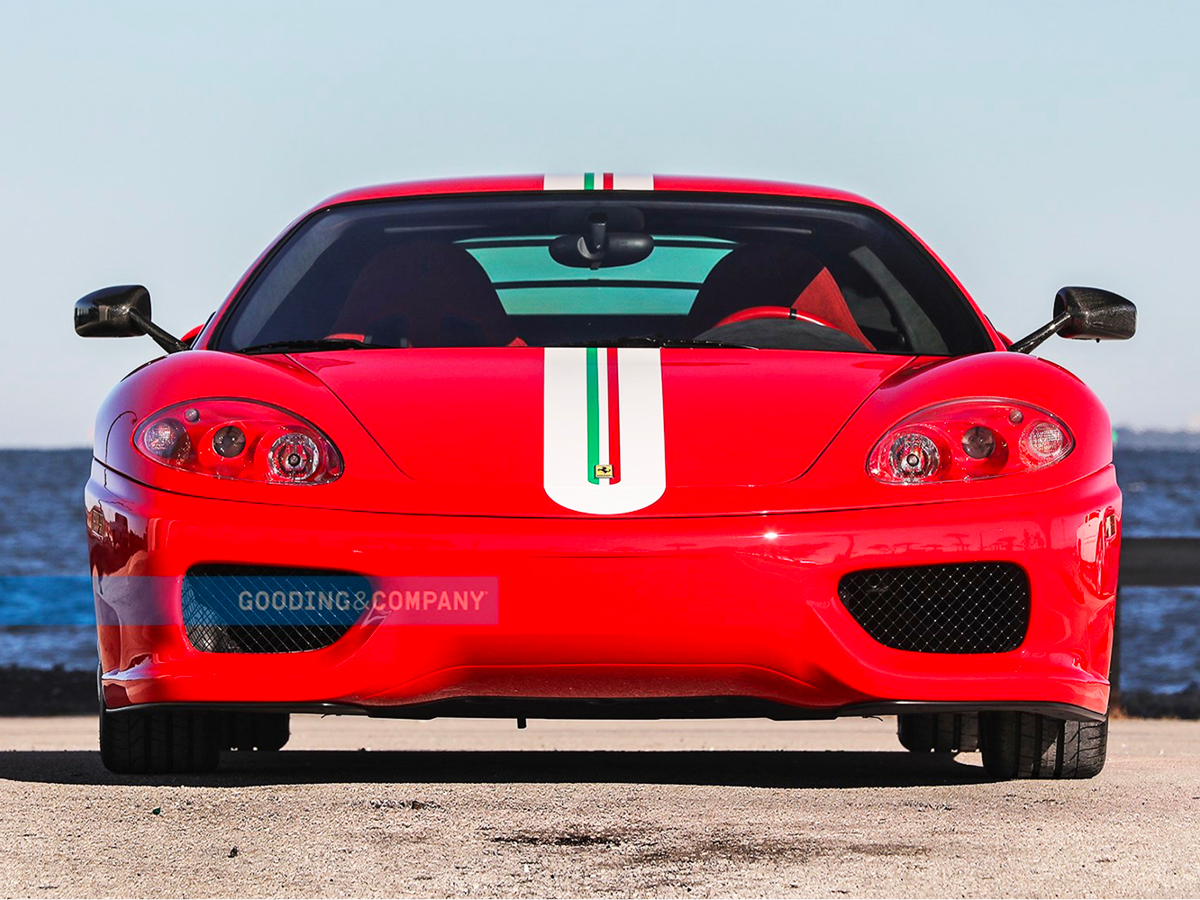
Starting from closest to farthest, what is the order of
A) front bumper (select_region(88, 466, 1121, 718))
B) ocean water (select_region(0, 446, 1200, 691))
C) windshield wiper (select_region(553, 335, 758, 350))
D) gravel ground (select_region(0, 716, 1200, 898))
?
gravel ground (select_region(0, 716, 1200, 898)) < front bumper (select_region(88, 466, 1121, 718)) < windshield wiper (select_region(553, 335, 758, 350)) < ocean water (select_region(0, 446, 1200, 691))

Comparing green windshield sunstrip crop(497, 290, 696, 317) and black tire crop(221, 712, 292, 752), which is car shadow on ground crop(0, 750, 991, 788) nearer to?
black tire crop(221, 712, 292, 752)

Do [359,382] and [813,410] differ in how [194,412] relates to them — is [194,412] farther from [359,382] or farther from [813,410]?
[813,410]

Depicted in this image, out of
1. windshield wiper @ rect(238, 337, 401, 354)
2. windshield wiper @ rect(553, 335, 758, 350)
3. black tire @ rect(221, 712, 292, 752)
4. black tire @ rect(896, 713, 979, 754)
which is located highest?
windshield wiper @ rect(238, 337, 401, 354)

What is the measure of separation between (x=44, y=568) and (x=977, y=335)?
3501 centimetres

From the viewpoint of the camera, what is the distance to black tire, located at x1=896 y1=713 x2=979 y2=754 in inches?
204

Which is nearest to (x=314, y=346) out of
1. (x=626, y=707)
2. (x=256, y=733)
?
(x=626, y=707)

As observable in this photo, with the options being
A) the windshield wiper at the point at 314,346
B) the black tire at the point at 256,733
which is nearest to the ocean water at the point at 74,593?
the black tire at the point at 256,733

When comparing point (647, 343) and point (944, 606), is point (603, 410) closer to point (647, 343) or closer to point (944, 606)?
point (647, 343)

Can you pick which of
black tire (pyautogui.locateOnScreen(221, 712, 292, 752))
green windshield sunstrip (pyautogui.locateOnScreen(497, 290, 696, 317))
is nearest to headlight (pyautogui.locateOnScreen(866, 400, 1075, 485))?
green windshield sunstrip (pyautogui.locateOnScreen(497, 290, 696, 317))

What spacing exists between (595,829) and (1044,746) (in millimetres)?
1242

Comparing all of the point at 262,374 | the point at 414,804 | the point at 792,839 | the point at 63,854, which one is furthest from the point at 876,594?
the point at 63,854

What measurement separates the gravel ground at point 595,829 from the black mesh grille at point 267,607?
33 cm

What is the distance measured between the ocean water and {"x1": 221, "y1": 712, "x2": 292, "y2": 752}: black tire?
3.59 metres

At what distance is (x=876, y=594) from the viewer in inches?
138
